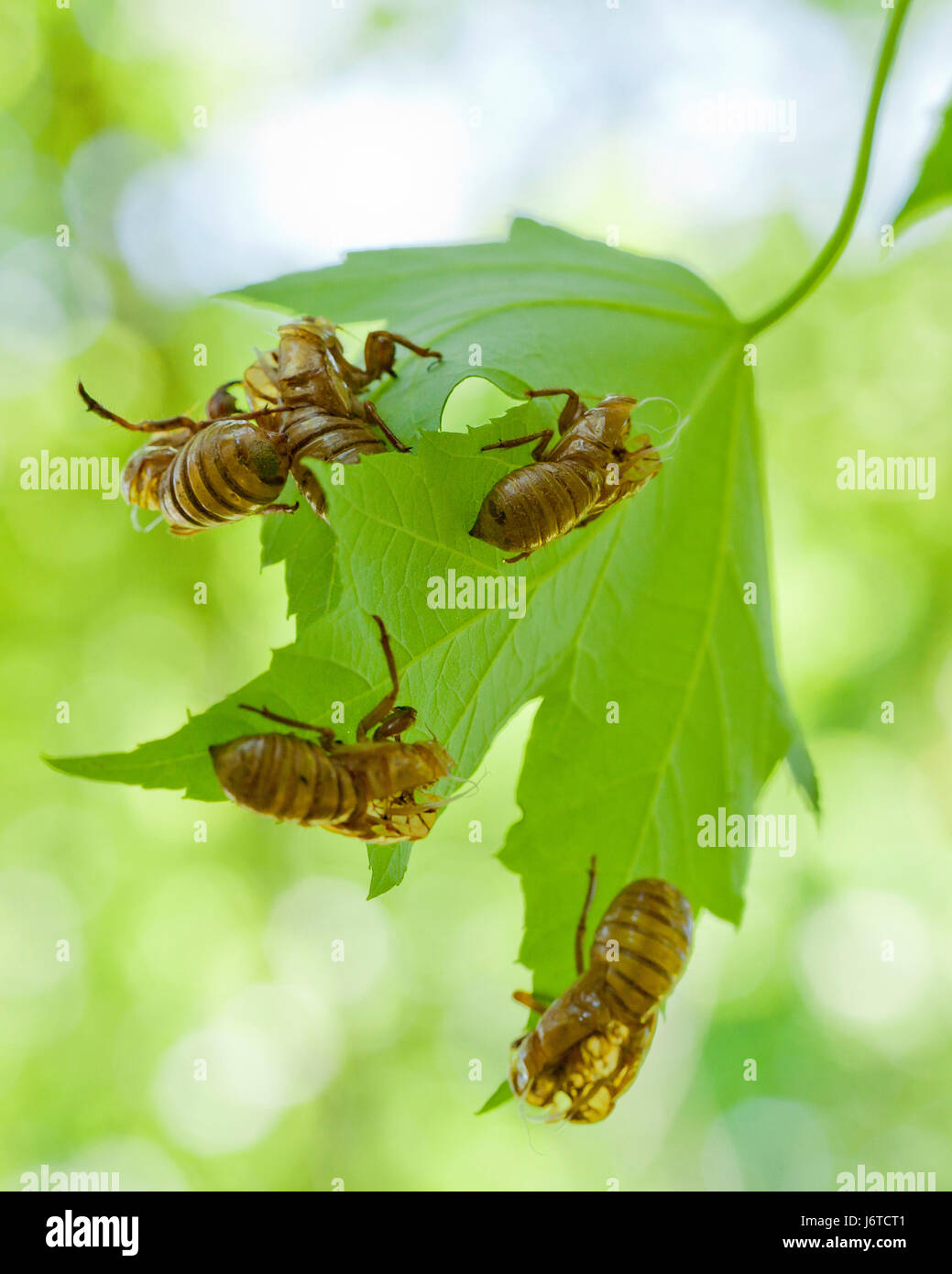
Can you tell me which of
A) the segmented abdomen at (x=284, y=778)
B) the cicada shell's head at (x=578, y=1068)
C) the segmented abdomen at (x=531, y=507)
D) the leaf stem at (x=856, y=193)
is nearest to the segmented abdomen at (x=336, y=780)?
the segmented abdomen at (x=284, y=778)

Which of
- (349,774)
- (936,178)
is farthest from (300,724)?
(936,178)

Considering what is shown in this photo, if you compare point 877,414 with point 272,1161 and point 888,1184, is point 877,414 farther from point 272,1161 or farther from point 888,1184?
point 272,1161

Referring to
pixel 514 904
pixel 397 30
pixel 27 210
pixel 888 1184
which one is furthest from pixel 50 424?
pixel 888 1184

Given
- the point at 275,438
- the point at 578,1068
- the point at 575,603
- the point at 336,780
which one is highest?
the point at 275,438

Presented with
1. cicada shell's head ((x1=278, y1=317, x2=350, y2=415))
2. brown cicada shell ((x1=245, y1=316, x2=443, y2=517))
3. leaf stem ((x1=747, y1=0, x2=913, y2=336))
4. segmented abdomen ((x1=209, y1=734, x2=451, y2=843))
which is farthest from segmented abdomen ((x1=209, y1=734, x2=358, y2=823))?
leaf stem ((x1=747, y1=0, x2=913, y2=336))

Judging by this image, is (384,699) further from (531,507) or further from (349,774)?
(531,507)

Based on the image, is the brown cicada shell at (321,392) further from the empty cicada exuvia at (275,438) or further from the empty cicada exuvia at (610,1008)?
the empty cicada exuvia at (610,1008)
